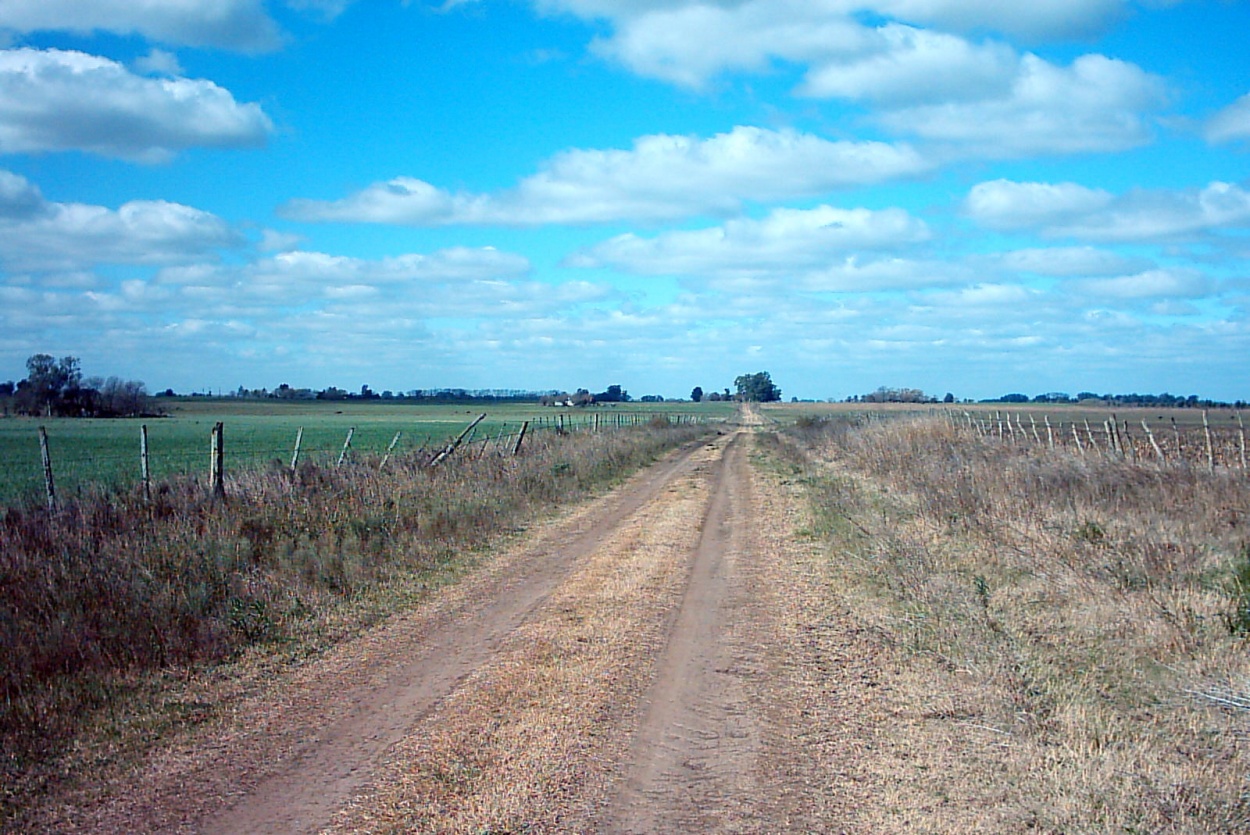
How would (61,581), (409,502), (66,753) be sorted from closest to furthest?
(66,753), (61,581), (409,502)

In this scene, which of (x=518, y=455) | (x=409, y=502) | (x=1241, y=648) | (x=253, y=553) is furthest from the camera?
(x=518, y=455)

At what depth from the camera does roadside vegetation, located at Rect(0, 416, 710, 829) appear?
646 centimetres

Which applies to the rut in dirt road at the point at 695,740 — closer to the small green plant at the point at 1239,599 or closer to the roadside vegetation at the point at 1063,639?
the roadside vegetation at the point at 1063,639

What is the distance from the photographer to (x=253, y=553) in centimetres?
1168

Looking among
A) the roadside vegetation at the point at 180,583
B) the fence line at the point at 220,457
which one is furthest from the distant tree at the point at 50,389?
the roadside vegetation at the point at 180,583

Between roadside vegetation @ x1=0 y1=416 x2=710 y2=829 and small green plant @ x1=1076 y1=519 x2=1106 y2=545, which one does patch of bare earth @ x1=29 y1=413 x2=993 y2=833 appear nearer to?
roadside vegetation @ x1=0 y1=416 x2=710 y2=829

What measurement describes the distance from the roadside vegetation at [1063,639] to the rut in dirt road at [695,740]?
35.7 inches

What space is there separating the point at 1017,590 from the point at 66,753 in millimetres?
9497

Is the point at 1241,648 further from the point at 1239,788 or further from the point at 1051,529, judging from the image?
the point at 1051,529

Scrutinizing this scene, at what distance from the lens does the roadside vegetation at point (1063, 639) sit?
5000 millimetres

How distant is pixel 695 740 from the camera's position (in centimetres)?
600

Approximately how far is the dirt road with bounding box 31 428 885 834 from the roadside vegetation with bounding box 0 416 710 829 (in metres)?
0.68

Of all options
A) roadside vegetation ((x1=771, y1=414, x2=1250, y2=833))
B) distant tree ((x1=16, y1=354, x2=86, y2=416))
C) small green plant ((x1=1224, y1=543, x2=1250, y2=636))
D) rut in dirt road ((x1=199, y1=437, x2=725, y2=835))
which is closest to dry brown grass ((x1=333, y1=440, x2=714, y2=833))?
rut in dirt road ((x1=199, y1=437, x2=725, y2=835))

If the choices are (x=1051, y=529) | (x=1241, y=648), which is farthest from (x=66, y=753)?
(x=1051, y=529)
